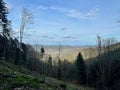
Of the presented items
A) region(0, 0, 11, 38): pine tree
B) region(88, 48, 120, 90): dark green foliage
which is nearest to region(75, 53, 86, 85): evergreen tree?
region(88, 48, 120, 90): dark green foliage

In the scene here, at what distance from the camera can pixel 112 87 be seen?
6619cm

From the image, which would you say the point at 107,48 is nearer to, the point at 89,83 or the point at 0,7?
the point at 89,83

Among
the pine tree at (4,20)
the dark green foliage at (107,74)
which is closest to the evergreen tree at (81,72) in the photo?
the dark green foliage at (107,74)

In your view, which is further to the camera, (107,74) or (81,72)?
(81,72)

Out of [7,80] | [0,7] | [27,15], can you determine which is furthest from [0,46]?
[7,80]

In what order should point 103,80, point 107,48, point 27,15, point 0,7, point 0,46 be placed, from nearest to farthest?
point 27,15, point 0,7, point 103,80, point 0,46, point 107,48

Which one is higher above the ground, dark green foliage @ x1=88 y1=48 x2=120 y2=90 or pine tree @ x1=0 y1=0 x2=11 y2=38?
pine tree @ x1=0 y1=0 x2=11 y2=38

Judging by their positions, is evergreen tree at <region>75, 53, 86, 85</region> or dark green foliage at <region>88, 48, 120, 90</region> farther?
evergreen tree at <region>75, 53, 86, 85</region>

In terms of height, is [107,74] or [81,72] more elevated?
[107,74]

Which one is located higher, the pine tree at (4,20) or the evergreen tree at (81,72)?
the pine tree at (4,20)

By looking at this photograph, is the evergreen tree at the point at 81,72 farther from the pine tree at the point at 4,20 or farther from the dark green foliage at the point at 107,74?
the pine tree at the point at 4,20

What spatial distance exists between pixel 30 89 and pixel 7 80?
3.21 meters

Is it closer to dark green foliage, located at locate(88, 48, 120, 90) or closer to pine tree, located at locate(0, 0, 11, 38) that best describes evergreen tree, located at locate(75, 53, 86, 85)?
dark green foliage, located at locate(88, 48, 120, 90)

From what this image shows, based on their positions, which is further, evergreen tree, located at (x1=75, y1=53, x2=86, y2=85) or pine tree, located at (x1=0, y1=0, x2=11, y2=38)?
evergreen tree, located at (x1=75, y1=53, x2=86, y2=85)
